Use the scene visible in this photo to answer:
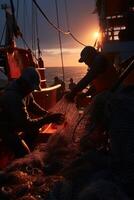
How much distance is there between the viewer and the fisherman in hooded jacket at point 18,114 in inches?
258

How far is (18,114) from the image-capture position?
21.6ft

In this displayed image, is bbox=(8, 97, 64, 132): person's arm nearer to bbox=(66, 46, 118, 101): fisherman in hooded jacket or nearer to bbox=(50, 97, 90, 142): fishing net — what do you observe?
bbox=(50, 97, 90, 142): fishing net

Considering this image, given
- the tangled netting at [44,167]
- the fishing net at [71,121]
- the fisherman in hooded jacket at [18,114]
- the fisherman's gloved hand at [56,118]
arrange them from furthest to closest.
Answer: the fisherman in hooded jacket at [18,114], the fisherman's gloved hand at [56,118], the fishing net at [71,121], the tangled netting at [44,167]

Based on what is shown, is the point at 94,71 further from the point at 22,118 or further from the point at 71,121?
the point at 22,118

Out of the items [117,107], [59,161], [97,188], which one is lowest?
[59,161]

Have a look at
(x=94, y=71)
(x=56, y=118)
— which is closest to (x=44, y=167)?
(x=56, y=118)

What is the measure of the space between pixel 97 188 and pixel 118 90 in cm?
164

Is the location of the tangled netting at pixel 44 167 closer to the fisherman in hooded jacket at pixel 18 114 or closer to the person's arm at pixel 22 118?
the person's arm at pixel 22 118

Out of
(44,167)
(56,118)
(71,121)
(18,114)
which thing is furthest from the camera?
(18,114)

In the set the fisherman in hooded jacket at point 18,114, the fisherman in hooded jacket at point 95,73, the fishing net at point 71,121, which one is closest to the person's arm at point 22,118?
the fisherman in hooded jacket at point 18,114

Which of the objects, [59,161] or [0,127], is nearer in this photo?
[59,161]

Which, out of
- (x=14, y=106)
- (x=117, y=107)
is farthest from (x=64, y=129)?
(x=117, y=107)

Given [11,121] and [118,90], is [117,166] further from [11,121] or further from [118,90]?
[11,121]

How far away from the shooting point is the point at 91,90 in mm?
7551
